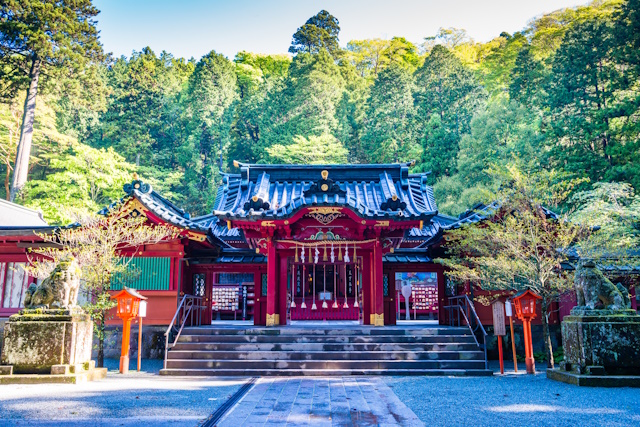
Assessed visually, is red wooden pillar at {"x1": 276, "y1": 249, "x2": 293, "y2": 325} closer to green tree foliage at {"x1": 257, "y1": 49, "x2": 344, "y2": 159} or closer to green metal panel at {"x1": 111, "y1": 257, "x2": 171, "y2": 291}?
green metal panel at {"x1": 111, "y1": 257, "x2": 171, "y2": 291}

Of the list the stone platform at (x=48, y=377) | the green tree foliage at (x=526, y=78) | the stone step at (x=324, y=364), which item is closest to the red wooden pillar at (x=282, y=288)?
the stone step at (x=324, y=364)

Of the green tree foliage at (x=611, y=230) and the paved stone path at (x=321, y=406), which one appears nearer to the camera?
the paved stone path at (x=321, y=406)

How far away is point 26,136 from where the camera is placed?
27.4 m

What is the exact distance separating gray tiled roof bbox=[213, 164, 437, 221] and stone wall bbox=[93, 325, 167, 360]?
14.3ft

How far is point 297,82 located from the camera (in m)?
37.7

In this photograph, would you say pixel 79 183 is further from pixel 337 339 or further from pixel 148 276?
pixel 337 339

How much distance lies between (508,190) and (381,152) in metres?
23.7

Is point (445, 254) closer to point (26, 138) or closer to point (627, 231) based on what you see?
point (627, 231)

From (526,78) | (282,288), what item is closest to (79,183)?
(282,288)

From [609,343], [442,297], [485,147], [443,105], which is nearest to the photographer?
[609,343]

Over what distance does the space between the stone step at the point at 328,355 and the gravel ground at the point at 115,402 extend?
161 centimetres

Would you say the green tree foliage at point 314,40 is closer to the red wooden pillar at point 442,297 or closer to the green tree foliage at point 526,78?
the green tree foliage at point 526,78

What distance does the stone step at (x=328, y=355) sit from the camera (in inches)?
433

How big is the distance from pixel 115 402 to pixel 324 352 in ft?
17.7
